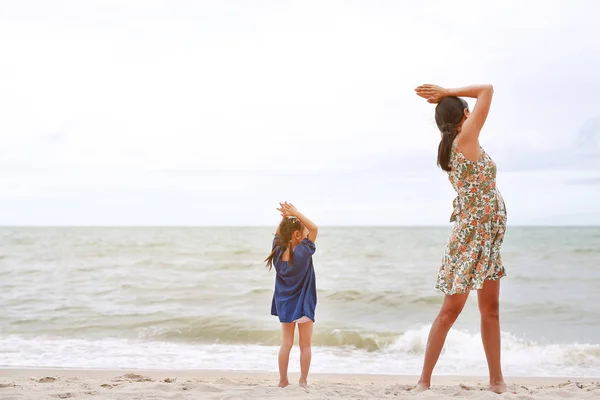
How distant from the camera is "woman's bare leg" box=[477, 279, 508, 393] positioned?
156 inches

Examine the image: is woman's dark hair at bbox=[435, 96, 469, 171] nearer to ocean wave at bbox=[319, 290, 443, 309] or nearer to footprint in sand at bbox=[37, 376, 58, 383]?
footprint in sand at bbox=[37, 376, 58, 383]

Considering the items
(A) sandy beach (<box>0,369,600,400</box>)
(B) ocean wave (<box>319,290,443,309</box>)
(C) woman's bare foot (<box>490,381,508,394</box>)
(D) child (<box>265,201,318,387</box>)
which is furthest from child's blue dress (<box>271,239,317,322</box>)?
(B) ocean wave (<box>319,290,443,309</box>)

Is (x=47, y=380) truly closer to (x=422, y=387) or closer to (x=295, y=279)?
(x=295, y=279)

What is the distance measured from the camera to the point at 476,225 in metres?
3.92

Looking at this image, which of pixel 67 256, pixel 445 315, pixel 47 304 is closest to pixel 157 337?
pixel 47 304

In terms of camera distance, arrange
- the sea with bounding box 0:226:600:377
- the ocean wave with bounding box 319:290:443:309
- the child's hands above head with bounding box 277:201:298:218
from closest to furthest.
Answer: the child's hands above head with bounding box 277:201:298:218, the sea with bounding box 0:226:600:377, the ocean wave with bounding box 319:290:443:309

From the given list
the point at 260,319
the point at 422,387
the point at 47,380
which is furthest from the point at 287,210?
the point at 260,319

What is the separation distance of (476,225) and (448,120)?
633 mm

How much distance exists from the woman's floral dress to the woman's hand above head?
27 cm

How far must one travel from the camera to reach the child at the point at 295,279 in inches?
181

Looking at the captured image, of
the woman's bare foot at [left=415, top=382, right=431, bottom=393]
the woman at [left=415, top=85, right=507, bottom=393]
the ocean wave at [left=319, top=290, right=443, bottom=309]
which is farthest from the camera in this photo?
the ocean wave at [left=319, top=290, right=443, bottom=309]

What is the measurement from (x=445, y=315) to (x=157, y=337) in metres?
5.69

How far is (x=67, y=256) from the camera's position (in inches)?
958

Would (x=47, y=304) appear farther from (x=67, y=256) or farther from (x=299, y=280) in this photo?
(x=67, y=256)
